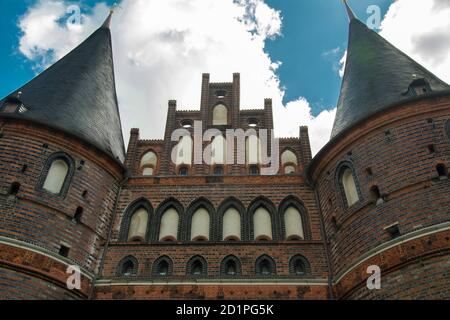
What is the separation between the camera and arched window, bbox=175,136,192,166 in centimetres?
1352

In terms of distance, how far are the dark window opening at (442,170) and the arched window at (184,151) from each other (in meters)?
6.62

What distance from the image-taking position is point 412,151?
33.3 feet

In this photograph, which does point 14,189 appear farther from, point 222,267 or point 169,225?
point 222,267

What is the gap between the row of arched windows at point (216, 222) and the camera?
11.7 meters

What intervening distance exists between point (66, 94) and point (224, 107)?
4929mm

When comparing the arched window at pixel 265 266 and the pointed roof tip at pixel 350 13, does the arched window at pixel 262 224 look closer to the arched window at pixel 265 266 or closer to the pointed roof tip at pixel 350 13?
the arched window at pixel 265 266

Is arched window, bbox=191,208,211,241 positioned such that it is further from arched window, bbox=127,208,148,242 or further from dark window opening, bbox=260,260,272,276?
dark window opening, bbox=260,260,272,276

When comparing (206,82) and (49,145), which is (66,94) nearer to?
(49,145)

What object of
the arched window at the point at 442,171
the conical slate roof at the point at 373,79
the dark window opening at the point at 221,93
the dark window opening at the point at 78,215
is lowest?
the dark window opening at the point at 78,215

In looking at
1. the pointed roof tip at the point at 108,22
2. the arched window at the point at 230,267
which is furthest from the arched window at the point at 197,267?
the pointed roof tip at the point at 108,22

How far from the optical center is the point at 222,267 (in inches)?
433
